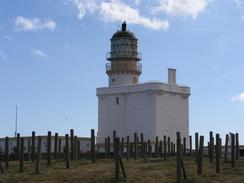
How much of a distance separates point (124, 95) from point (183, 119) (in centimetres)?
814

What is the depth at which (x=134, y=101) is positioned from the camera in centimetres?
7706

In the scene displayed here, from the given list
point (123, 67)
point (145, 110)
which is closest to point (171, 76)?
point (123, 67)

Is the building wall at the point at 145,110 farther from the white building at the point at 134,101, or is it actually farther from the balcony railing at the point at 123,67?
the balcony railing at the point at 123,67

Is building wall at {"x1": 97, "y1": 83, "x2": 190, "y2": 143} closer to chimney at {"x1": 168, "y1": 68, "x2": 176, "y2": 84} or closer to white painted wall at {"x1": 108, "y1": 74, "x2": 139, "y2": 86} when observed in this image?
chimney at {"x1": 168, "y1": 68, "x2": 176, "y2": 84}

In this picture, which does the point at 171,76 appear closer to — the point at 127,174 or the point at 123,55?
the point at 123,55

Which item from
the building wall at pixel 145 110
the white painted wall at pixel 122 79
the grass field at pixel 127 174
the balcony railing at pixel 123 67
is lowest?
the grass field at pixel 127 174

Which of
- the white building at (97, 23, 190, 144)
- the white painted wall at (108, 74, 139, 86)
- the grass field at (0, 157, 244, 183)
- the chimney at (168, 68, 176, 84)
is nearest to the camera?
the grass field at (0, 157, 244, 183)

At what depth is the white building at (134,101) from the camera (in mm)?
75062

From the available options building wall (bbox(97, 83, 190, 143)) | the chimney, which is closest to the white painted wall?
building wall (bbox(97, 83, 190, 143))

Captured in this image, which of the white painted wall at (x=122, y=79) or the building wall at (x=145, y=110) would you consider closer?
the building wall at (x=145, y=110)

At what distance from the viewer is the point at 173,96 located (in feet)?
255

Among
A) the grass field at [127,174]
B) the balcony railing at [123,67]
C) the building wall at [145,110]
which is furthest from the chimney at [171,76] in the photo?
the grass field at [127,174]

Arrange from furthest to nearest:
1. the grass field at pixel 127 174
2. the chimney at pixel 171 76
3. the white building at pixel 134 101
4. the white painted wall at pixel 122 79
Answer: the white painted wall at pixel 122 79
the chimney at pixel 171 76
the white building at pixel 134 101
the grass field at pixel 127 174

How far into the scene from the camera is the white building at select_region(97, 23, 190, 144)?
75.1m
